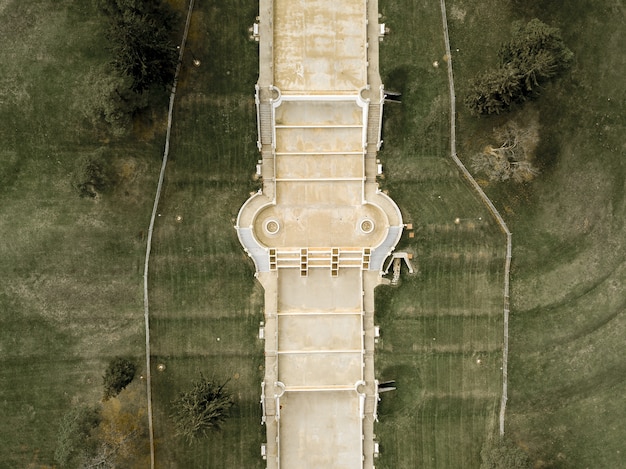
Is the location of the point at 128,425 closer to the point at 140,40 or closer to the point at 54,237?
the point at 54,237

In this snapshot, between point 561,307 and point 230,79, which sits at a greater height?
point 230,79

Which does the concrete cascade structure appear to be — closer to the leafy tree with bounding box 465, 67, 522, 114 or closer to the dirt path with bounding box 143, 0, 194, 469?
the dirt path with bounding box 143, 0, 194, 469

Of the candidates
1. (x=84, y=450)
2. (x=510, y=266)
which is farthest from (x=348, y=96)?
(x=84, y=450)

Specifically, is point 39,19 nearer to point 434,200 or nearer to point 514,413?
point 434,200

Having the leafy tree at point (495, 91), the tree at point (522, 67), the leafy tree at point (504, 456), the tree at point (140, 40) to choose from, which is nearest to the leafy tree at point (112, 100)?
the tree at point (140, 40)

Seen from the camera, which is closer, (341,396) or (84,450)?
(84,450)

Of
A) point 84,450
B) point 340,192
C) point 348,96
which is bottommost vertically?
point 84,450

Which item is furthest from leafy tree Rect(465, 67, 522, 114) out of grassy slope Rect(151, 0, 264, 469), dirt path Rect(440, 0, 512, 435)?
grassy slope Rect(151, 0, 264, 469)
